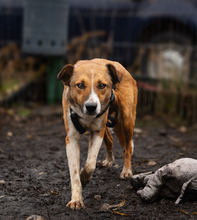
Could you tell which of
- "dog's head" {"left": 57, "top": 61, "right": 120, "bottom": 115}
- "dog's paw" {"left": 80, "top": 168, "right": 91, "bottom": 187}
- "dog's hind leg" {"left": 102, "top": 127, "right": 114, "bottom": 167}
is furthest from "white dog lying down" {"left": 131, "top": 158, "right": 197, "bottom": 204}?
"dog's hind leg" {"left": 102, "top": 127, "right": 114, "bottom": 167}

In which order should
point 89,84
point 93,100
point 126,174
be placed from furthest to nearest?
point 126,174, point 89,84, point 93,100

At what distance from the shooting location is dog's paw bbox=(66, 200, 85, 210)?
133 inches

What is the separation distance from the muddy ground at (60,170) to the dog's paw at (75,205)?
0.05 m

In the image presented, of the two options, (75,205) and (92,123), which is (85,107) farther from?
(75,205)

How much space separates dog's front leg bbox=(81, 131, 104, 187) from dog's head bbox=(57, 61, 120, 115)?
29 cm

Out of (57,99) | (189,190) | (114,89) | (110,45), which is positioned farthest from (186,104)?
(189,190)

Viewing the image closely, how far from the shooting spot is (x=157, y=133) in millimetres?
6410

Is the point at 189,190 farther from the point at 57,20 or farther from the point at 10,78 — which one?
the point at 10,78

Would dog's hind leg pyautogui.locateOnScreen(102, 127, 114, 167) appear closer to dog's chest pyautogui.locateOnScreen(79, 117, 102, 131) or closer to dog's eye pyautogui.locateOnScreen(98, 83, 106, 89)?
dog's chest pyautogui.locateOnScreen(79, 117, 102, 131)

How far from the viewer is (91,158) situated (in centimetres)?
358

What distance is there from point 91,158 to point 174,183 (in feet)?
2.39

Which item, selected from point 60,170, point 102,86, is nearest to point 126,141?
point 60,170

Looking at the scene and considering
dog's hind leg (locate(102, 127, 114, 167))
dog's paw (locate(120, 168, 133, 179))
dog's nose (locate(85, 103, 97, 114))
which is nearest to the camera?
dog's nose (locate(85, 103, 97, 114))

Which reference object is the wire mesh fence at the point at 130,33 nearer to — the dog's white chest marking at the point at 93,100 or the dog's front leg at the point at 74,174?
the dog's front leg at the point at 74,174
